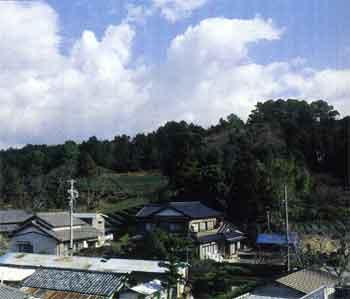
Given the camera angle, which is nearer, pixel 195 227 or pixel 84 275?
pixel 84 275

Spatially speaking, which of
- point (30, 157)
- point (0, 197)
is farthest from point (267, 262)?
point (30, 157)

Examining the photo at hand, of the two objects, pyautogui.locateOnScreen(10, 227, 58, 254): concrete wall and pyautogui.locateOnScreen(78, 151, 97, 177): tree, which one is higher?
pyautogui.locateOnScreen(78, 151, 97, 177): tree

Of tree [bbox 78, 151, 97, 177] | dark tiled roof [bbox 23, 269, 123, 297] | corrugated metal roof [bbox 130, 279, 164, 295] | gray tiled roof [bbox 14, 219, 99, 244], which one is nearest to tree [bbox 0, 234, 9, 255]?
gray tiled roof [bbox 14, 219, 99, 244]

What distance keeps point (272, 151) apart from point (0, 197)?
59.3 feet

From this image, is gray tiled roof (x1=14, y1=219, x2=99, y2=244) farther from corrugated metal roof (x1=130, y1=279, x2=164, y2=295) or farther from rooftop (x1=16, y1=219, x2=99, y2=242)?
corrugated metal roof (x1=130, y1=279, x2=164, y2=295)

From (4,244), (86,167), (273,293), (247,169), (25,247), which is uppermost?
(86,167)

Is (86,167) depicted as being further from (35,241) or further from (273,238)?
(273,238)

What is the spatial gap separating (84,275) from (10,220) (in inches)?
537

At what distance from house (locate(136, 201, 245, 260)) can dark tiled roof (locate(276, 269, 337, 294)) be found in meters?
7.53

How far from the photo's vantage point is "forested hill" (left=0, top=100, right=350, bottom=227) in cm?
2266

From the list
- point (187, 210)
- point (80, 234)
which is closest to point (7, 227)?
point (80, 234)

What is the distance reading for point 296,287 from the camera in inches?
427

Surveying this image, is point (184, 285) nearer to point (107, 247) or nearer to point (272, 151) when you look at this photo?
Result: point (107, 247)

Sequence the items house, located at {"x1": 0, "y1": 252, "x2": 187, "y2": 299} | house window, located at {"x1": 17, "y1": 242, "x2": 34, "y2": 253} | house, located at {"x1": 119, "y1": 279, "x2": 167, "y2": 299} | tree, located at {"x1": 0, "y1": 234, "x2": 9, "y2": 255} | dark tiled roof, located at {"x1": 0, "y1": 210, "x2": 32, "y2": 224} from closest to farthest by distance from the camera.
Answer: house, located at {"x1": 119, "y1": 279, "x2": 167, "y2": 299} < house, located at {"x1": 0, "y1": 252, "x2": 187, "y2": 299} < tree, located at {"x1": 0, "y1": 234, "x2": 9, "y2": 255} < house window, located at {"x1": 17, "y1": 242, "x2": 34, "y2": 253} < dark tiled roof, located at {"x1": 0, "y1": 210, "x2": 32, "y2": 224}
